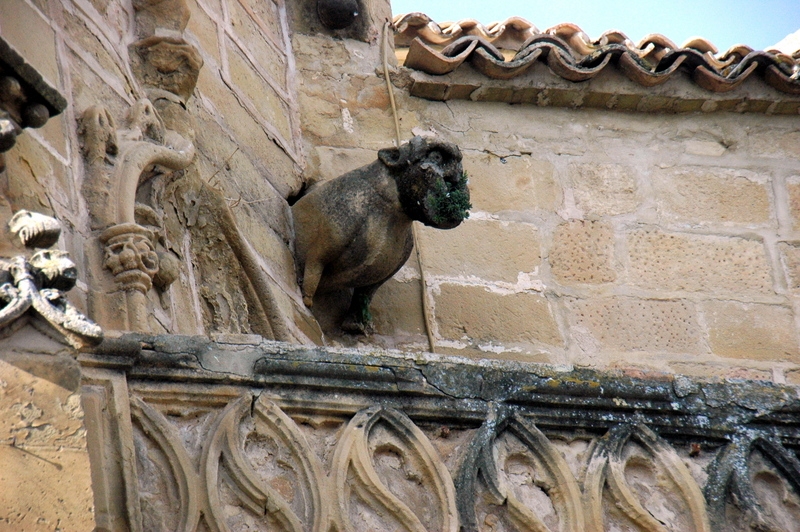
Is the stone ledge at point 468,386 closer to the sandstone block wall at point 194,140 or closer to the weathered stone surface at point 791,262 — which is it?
the sandstone block wall at point 194,140

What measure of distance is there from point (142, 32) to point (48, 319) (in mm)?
1842

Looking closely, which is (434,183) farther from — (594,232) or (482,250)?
(594,232)

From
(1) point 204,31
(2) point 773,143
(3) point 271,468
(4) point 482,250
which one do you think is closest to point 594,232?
(4) point 482,250

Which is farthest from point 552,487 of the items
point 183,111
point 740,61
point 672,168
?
point 740,61

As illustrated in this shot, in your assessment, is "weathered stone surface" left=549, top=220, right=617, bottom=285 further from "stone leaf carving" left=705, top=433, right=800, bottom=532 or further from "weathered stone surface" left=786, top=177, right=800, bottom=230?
"stone leaf carving" left=705, top=433, right=800, bottom=532

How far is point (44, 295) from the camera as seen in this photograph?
247 centimetres

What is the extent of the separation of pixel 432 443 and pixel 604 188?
7.96 ft

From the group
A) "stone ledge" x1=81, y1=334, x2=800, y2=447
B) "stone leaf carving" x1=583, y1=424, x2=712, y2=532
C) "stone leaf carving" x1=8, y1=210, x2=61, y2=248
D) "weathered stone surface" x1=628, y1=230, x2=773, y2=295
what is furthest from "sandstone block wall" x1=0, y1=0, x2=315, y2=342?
"weathered stone surface" x1=628, y1=230, x2=773, y2=295

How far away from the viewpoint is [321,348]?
3164 millimetres

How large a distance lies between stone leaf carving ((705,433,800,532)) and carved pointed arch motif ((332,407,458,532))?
2.14 feet

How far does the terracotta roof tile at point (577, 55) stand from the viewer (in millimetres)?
5430

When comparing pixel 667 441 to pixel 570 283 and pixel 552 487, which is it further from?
pixel 570 283

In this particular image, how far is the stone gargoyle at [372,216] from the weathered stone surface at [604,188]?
99cm

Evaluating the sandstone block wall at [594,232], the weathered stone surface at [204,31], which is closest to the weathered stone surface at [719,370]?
the sandstone block wall at [594,232]
